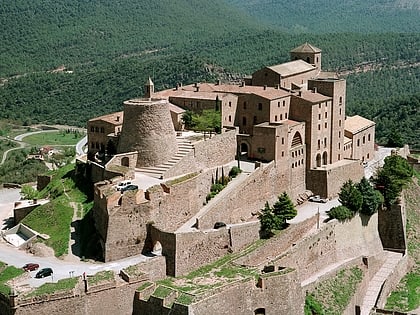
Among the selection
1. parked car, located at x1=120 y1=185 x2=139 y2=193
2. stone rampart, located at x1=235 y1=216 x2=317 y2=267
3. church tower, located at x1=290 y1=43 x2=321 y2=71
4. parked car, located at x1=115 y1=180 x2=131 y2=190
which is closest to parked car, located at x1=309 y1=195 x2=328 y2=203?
stone rampart, located at x1=235 y1=216 x2=317 y2=267

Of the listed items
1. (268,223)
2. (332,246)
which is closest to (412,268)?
(332,246)

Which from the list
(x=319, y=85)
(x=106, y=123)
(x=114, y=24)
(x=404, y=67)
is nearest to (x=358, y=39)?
(x=404, y=67)

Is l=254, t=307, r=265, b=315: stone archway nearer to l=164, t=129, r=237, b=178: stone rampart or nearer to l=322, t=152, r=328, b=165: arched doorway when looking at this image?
l=164, t=129, r=237, b=178: stone rampart

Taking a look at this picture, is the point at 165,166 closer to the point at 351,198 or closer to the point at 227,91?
the point at 227,91

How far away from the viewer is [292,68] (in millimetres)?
57438

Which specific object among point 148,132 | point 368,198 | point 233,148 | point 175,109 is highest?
point 175,109

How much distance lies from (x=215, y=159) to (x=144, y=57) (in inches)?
4032

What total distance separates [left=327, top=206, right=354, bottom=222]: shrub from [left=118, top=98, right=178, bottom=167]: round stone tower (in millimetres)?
10349

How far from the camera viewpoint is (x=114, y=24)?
17712 cm

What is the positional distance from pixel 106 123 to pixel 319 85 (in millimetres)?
14979

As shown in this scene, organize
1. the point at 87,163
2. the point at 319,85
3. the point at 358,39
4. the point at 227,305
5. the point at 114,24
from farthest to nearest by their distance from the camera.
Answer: the point at 114,24 → the point at 358,39 → the point at 319,85 → the point at 87,163 → the point at 227,305

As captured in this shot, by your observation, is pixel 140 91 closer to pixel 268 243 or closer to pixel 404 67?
pixel 404 67

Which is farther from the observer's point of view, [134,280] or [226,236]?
→ [226,236]

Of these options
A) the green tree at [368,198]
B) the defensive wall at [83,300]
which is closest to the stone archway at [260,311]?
the defensive wall at [83,300]
